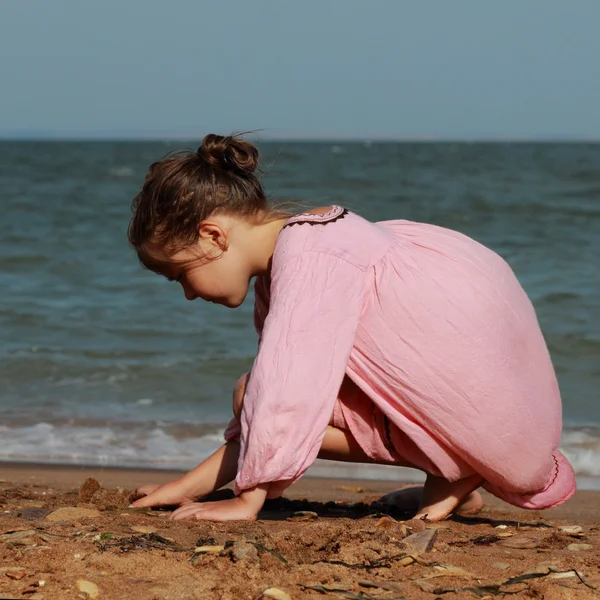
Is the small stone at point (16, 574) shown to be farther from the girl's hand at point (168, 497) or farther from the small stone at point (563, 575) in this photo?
the small stone at point (563, 575)

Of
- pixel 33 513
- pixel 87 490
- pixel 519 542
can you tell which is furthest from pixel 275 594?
pixel 87 490

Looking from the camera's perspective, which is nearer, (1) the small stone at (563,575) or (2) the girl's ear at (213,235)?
(1) the small stone at (563,575)

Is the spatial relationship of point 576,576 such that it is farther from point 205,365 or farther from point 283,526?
point 205,365

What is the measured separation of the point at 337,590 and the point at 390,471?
2.11 metres

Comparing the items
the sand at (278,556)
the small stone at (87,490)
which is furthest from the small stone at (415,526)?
the small stone at (87,490)

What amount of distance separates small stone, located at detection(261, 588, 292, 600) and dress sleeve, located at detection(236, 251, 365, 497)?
0.50 metres

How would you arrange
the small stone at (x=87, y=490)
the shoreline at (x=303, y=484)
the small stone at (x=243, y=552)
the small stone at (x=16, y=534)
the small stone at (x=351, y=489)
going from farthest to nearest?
1. the small stone at (x=351, y=489)
2. the shoreline at (x=303, y=484)
3. the small stone at (x=87, y=490)
4. the small stone at (x=16, y=534)
5. the small stone at (x=243, y=552)

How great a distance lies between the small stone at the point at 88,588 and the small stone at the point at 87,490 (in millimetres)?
935

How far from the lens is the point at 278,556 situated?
6.63 ft

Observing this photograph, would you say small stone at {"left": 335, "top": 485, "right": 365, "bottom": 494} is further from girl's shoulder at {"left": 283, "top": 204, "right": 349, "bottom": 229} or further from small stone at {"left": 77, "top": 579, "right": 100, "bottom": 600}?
small stone at {"left": 77, "top": 579, "right": 100, "bottom": 600}

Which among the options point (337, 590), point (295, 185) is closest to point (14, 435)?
point (337, 590)

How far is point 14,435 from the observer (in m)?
4.32

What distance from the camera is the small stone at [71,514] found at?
95.3 inches

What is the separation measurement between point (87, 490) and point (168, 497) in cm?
29
